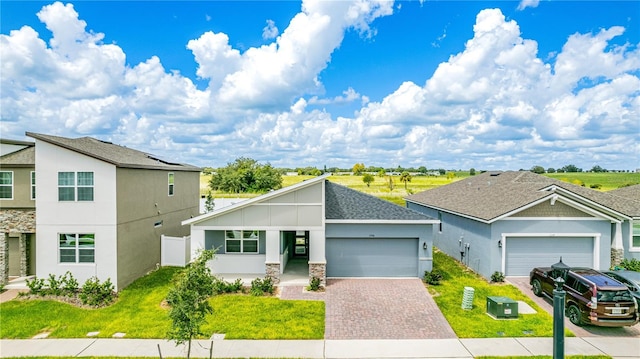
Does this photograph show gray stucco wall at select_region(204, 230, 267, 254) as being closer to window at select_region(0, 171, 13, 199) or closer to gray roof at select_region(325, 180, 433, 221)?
gray roof at select_region(325, 180, 433, 221)

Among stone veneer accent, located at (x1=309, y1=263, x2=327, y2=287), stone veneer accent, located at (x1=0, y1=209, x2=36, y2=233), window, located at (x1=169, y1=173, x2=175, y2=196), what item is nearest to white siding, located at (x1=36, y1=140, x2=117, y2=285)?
Answer: stone veneer accent, located at (x1=0, y1=209, x2=36, y2=233)

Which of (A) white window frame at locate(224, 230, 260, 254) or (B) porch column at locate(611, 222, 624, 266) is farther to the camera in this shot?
(A) white window frame at locate(224, 230, 260, 254)

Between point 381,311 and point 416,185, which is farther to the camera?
point 416,185

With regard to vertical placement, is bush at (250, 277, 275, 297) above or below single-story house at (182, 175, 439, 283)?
below

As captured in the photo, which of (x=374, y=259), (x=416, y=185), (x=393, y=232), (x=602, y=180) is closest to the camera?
(x=393, y=232)

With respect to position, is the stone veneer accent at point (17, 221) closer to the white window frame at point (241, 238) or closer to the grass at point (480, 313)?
the white window frame at point (241, 238)

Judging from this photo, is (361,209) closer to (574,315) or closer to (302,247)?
(302,247)

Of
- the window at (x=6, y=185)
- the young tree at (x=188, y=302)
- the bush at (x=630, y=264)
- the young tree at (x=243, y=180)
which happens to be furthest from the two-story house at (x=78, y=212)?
the young tree at (x=243, y=180)

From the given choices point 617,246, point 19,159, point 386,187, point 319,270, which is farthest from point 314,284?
point 386,187
